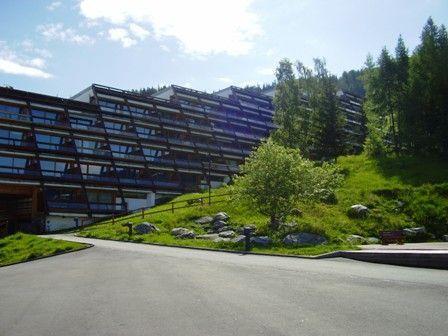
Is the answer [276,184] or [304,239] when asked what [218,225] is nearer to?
[276,184]

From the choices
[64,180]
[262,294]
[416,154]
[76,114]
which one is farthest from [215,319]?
[76,114]

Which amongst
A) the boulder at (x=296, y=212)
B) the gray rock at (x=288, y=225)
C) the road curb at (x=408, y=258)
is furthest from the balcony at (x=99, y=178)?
the road curb at (x=408, y=258)

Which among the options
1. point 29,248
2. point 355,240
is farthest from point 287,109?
point 29,248

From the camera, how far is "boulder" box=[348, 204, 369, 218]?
28.8 meters

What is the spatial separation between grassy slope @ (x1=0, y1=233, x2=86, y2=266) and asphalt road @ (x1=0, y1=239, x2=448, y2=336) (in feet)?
20.3

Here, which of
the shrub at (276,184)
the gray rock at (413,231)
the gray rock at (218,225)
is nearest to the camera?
the shrub at (276,184)

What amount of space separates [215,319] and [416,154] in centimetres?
4668

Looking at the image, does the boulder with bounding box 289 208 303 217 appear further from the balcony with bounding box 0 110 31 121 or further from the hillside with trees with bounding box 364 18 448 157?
the balcony with bounding box 0 110 31 121

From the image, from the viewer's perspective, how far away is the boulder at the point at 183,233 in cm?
2547

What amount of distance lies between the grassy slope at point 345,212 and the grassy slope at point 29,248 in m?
4.49

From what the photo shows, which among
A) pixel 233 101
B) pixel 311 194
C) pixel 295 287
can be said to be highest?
pixel 233 101

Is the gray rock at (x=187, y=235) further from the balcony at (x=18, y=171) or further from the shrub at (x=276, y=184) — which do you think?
the balcony at (x=18, y=171)

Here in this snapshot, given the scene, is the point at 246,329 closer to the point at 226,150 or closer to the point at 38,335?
the point at 38,335

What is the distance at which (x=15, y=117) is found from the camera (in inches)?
1876
